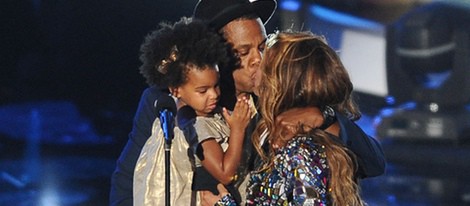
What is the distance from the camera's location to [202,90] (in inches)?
118

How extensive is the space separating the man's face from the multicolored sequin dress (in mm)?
569

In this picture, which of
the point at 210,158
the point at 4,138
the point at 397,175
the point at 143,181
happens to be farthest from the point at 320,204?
the point at 4,138

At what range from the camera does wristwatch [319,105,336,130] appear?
2656 millimetres

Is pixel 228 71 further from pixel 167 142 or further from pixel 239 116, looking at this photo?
pixel 167 142

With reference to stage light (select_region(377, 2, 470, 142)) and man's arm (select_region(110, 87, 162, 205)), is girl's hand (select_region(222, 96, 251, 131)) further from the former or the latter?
stage light (select_region(377, 2, 470, 142))

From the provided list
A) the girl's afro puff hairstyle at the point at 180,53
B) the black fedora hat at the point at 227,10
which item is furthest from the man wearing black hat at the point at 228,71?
the girl's afro puff hairstyle at the point at 180,53

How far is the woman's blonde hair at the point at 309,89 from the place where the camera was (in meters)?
2.59

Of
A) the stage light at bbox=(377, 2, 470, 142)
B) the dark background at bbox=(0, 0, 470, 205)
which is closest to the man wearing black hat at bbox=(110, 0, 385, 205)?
the dark background at bbox=(0, 0, 470, 205)

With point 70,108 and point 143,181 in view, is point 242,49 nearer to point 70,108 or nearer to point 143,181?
point 143,181

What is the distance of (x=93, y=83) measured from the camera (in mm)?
8016

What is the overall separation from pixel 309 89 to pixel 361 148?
0.22 metres

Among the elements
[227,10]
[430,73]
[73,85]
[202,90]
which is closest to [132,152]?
[202,90]

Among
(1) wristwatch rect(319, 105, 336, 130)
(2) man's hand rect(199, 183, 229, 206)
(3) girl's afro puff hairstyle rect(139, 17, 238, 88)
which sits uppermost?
(3) girl's afro puff hairstyle rect(139, 17, 238, 88)

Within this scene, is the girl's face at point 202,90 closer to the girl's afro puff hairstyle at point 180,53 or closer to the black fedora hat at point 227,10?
the girl's afro puff hairstyle at point 180,53
